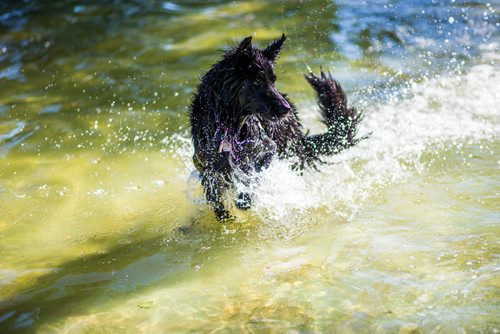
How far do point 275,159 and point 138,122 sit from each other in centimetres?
275

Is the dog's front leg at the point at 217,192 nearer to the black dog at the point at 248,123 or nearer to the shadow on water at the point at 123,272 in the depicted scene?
the black dog at the point at 248,123

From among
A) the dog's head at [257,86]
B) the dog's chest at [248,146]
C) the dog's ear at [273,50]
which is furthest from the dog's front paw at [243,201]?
the dog's ear at [273,50]

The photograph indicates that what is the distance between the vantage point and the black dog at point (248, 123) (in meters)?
4.62

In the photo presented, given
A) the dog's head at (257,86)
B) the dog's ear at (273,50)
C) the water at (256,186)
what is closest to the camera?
the water at (256,186)

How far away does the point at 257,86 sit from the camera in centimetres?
461

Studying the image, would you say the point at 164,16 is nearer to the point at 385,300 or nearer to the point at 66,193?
the point at 66,193

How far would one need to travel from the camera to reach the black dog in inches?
182

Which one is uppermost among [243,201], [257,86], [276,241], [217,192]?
[257,86]

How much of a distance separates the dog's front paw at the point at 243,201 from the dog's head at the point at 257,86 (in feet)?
3.13

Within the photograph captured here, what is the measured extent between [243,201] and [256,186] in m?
0.21

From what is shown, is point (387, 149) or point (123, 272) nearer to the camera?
point (123, 272)

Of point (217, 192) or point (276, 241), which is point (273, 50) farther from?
point (276, 241)

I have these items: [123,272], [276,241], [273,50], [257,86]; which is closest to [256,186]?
[276,241]

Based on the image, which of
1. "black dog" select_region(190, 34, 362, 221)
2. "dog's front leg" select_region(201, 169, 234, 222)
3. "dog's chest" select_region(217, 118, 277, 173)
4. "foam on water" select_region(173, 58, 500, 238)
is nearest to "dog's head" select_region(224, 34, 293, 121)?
"black dog" select_region(190, 34, 362, 221)
